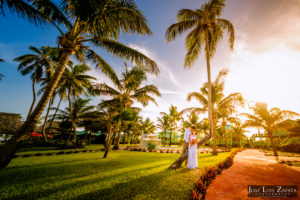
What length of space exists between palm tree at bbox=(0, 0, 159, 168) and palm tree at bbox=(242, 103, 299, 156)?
13978mm

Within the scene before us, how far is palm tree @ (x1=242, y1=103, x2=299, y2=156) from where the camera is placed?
12.0 metres

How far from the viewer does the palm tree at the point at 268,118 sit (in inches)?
472

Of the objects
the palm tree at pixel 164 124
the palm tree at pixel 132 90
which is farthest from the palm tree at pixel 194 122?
the palm tree at pixel 132 90

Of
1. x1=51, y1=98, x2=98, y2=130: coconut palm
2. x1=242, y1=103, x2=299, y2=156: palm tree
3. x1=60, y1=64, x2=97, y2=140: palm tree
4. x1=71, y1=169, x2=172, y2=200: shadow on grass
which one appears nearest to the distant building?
x1=51, y1=98, x2=98, y2=130: coconut palm

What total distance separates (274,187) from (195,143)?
2.59 metres

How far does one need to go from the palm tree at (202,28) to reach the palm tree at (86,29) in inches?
122

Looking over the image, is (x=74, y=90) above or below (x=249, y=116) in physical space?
above

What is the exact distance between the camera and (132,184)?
3162mm

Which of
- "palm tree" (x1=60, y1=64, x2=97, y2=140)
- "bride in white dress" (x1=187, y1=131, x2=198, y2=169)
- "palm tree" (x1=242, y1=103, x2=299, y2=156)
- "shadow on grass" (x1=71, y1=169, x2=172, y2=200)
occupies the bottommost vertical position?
"shadow on grass" (x1=71, y1=169, x2=172, y2=200)

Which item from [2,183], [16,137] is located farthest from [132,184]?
[16,137]

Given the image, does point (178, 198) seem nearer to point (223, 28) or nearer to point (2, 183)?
point (2, 183)

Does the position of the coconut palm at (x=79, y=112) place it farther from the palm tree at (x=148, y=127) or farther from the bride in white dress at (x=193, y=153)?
the bride in white dress at (x=193, y=153)

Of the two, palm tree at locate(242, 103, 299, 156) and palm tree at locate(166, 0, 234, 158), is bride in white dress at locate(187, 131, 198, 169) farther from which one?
palm tree at locate(242, 103, 299, 156)

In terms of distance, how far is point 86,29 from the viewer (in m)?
4.99
